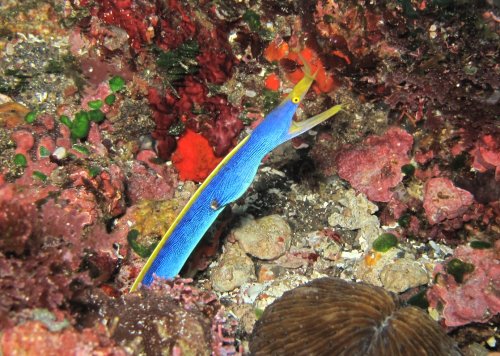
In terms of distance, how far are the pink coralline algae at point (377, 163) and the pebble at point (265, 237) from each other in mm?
1038

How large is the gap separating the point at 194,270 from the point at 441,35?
3401mm

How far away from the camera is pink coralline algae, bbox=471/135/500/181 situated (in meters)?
3.87

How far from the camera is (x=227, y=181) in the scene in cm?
270

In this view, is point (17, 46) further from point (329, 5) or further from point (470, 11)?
point (470, 11)

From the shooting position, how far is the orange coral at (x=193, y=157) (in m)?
4.73

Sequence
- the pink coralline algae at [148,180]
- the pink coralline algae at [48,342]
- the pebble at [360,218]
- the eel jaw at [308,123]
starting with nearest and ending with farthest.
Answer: the pink coralline algae at [48,342]
the eel jaw at [308,123]
the pink coralline algae at [148,180]
the pebble at [360,218]

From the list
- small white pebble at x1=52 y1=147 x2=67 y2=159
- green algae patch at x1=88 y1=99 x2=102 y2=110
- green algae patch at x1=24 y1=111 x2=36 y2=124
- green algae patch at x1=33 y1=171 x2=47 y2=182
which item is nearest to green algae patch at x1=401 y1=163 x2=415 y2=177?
green algae patch at x1=88 y1=99 x2=102 y2=110

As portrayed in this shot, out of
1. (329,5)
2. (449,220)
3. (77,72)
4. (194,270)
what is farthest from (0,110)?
(449,220)

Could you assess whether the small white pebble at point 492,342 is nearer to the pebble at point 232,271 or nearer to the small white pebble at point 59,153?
the pebble at point 232,271

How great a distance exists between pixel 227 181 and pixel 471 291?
2.65m

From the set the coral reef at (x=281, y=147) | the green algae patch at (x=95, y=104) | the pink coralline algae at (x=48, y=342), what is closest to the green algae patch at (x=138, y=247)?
the coral reef at (x=281, y=147)

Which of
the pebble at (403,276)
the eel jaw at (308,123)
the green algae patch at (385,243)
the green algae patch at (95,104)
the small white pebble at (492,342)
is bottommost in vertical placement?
the small white pebble at (492,342)

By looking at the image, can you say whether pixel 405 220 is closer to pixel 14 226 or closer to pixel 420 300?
pixel 420 300

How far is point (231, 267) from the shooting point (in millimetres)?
4180
